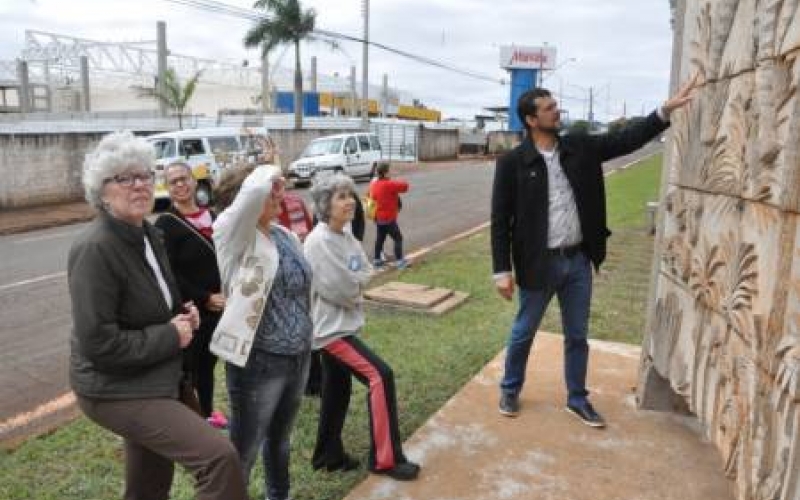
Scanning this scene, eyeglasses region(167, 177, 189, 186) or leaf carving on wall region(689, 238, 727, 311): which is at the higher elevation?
eyeglasses region(167, 177, 189, 186)

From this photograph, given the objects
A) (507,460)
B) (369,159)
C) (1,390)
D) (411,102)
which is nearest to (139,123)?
(369,159)

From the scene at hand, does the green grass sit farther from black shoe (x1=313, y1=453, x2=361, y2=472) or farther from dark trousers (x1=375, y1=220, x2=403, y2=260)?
dark trousers (x1=375, y1=220, x2=403, y2=260)

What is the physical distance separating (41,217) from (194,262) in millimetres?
12702

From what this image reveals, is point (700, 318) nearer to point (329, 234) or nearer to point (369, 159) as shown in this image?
point (329, 234)

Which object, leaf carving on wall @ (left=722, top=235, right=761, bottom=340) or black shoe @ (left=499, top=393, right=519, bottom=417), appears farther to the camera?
black shoe @ (left=499, top=393, right=519, bottom=417)

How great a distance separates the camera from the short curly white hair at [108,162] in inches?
88.6

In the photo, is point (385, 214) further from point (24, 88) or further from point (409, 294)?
point (24, 88)

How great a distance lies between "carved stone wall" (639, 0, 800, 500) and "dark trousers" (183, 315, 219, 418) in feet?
8.08

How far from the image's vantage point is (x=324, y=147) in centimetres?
2259

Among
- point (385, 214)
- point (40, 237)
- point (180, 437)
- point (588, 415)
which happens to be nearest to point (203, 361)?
point (180, 437)

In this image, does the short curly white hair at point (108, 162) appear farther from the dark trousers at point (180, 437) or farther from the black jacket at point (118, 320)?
the dark trousers at point (180, 437)

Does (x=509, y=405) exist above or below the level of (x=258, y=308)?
below

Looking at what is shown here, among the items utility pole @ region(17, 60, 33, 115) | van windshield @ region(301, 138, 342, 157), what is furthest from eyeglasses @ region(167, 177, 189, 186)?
utility pole @ region(17, 60, 33, 115)

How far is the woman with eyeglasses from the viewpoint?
3645 millimetres
